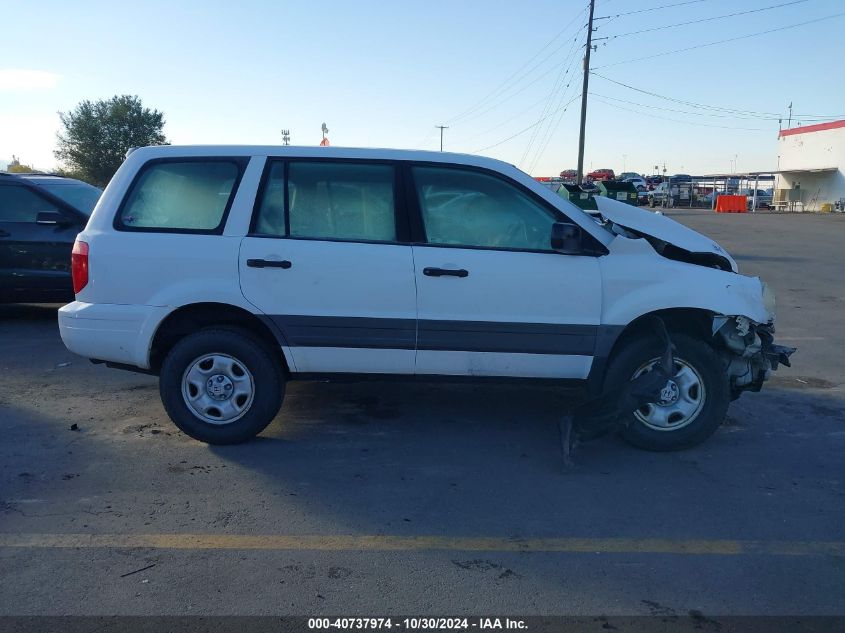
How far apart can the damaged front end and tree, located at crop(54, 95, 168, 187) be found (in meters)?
34.6

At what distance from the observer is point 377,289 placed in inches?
192

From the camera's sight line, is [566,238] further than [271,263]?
No

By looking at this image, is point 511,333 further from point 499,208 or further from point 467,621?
point 467,621

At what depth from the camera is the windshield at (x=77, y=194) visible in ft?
30.7

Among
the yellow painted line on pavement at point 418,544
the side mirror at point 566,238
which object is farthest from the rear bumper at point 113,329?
the side mirror at point 566,238

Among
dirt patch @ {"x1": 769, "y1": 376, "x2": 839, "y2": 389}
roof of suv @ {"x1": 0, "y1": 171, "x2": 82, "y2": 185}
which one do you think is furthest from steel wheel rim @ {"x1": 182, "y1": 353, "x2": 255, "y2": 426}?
roof of suv @ {"x1": 0, "y1": 171, "x2": 82, "y2": 185}

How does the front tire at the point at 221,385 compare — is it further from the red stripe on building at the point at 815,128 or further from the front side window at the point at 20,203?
the red stripe on building at the point at 815,128

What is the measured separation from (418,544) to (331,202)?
7.89ft

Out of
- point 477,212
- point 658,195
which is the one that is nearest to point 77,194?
point 477,212

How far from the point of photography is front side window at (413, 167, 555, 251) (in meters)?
4.96

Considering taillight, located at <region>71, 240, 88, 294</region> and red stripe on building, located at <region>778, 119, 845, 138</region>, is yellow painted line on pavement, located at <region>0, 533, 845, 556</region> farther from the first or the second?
red stripe on building, located at <region>778, 119, 845, 138</region>

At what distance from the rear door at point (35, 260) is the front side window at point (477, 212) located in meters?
5.87

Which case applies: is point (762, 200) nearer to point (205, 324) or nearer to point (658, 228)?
point (658, 228)

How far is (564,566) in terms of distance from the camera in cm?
360
